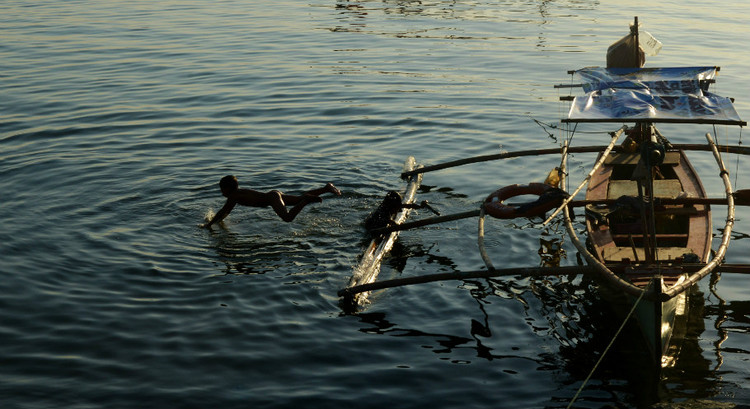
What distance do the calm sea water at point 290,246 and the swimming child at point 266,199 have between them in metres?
0.56

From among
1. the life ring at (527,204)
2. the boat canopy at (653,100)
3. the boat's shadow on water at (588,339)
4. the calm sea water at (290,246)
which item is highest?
the boat canopy at (653,100)

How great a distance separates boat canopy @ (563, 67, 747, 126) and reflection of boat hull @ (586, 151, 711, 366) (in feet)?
3.11

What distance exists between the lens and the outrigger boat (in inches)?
352

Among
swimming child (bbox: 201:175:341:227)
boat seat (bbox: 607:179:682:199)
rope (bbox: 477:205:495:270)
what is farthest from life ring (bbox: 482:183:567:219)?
swimming child (bbox: 201:175:341:227)

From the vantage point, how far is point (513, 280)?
11.3 m

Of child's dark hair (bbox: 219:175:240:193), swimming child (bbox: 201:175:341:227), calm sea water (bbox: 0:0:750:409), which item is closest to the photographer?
calm sea water (bbox: 0:0:750:409)

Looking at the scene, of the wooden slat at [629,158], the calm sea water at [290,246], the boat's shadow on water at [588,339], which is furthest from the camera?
the wooden slat at [629,158]

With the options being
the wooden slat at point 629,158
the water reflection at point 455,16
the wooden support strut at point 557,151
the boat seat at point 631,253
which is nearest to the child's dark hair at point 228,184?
the wooden support strut at point 557,151

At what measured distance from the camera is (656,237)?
10750 mm

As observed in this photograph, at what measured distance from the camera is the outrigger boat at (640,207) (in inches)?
352

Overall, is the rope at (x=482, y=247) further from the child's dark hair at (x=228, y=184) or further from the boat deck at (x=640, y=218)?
the child's dark hair at (x=228, y=184)

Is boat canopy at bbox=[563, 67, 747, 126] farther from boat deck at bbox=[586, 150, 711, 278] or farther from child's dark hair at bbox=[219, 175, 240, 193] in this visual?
child's dark hair at bbox=[219, 175, 240, 193]

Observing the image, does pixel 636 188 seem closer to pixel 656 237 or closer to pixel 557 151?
pixel 557 151

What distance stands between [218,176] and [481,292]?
6.52 m
